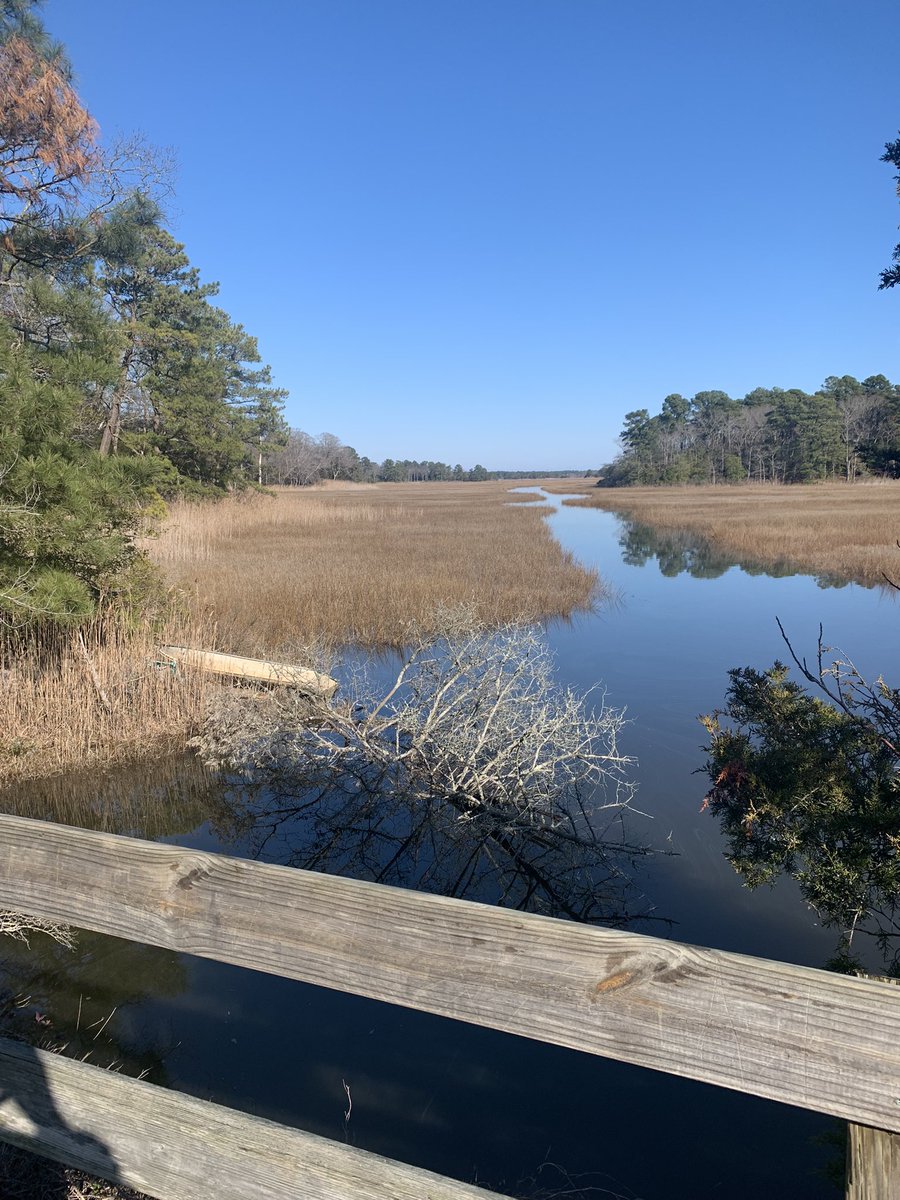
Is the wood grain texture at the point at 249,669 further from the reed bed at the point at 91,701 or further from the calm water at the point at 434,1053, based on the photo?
the calm water at the point at 434,1053

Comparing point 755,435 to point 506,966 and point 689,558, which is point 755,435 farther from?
point 506,966

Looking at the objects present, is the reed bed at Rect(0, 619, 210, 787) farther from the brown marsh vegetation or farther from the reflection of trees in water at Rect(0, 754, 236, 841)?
the reflection of trees in water at Rect(0, 754, 236, 841)

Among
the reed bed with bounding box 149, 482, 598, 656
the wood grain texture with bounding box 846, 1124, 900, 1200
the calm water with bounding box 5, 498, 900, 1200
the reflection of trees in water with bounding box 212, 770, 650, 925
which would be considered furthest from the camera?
the reed bed with bounding box 149, 482, 598, 656

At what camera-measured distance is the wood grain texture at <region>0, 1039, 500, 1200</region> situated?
143 centimetres

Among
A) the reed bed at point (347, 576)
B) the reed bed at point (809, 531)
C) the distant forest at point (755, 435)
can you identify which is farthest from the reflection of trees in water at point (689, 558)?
the distant forest at point (755, 435)

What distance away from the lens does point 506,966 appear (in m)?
1.38

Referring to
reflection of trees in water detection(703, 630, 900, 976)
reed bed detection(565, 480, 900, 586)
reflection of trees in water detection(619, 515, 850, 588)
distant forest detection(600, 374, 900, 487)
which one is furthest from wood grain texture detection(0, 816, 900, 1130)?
distant forest detection(600, 374, 900, 487)

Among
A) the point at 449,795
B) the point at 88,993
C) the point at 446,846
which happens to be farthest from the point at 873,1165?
the point at 449,795

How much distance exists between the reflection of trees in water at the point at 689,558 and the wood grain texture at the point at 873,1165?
19.7 meters

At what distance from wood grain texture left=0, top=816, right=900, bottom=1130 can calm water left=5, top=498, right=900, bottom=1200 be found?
58.9 inches

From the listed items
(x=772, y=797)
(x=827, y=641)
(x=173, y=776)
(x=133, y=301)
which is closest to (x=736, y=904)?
(x=772, y=797)

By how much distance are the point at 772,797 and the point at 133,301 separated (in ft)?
115

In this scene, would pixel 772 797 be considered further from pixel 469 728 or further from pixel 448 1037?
pixel 469 728

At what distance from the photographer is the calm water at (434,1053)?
3.16m
